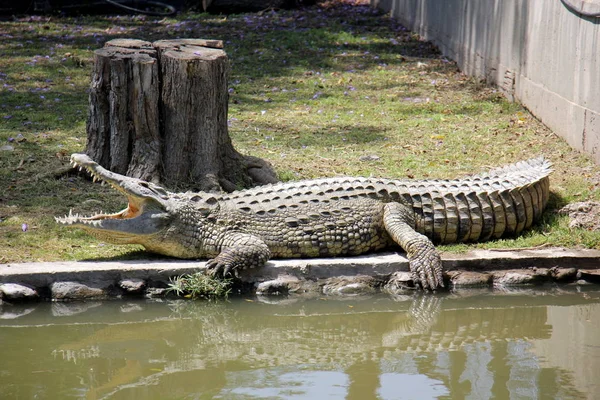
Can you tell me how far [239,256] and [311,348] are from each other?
105cm

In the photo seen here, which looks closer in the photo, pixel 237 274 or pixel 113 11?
pixel 237 274

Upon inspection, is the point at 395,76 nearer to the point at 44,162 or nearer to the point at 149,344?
the point at 44,162

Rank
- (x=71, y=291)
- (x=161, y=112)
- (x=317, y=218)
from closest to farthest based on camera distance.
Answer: (x=71, y=291)
(x=317, y=218)
(x=161, y=112)

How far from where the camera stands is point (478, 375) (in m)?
4.57

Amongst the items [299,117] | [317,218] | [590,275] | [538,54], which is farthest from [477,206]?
[299,117]

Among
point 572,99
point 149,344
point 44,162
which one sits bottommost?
point 149,344

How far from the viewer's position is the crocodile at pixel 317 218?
19.3ft

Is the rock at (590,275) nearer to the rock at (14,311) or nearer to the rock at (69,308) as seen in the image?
the rock at (69,308)

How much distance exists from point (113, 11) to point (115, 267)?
12152 millimetres

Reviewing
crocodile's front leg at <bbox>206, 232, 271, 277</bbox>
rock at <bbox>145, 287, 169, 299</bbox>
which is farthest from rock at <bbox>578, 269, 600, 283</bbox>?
rock at <bbox>145, 287, 169, 299</bbox>

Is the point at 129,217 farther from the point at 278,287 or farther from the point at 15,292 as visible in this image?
the point at 278,287

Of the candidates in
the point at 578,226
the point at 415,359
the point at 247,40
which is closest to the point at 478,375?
the point at 415,359

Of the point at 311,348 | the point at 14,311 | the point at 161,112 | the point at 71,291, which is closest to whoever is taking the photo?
the point at 311,348

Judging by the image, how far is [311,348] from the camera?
4977mm
